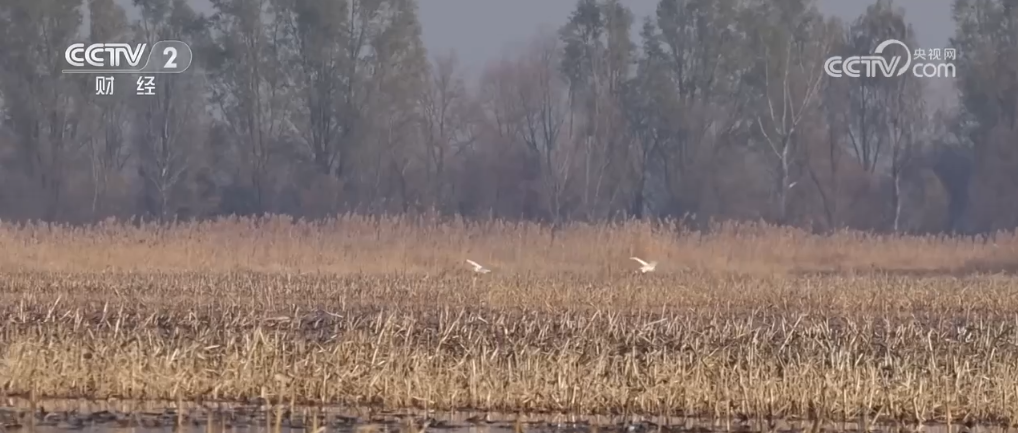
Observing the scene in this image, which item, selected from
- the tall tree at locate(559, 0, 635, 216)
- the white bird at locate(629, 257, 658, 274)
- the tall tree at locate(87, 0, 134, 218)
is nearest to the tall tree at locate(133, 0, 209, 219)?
the tall tree at locate(87, 0, 134, 218)

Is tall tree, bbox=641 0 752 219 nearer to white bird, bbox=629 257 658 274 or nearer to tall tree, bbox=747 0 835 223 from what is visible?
tall tree, bbox=747 0 835 223

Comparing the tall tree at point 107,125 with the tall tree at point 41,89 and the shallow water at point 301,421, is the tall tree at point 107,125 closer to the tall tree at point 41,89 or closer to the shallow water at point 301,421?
the tall tree at point 41,89

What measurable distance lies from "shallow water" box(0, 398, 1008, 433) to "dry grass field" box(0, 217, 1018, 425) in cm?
21

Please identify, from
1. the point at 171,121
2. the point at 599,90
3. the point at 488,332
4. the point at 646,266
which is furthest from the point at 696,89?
the point at 488,332

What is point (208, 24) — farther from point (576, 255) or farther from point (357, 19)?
point (576, 255)

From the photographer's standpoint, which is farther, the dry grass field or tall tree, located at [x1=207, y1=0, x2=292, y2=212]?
tall tree, located at [x1=207, y1=0, x2=292, y2=212]

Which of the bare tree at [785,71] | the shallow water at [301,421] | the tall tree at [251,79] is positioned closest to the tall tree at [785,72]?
the bare tree at [785,71]

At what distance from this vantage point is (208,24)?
50438 mm

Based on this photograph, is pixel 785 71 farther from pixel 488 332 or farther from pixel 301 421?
pixel 301 421

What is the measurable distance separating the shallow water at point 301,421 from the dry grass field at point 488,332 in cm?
21

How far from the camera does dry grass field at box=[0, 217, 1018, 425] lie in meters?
11.7

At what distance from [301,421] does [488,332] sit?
3839mm

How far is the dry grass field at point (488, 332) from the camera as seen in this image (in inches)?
461

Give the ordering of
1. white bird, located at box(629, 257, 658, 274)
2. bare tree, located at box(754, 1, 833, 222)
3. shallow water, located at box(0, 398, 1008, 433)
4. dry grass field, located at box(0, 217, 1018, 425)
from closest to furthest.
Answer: shallow water, located at box(0, 398, 1008, 433) → dry grass field, located at box(0, 217, 1018, 425) → white bird, located at box(629, 257, 658, 274) → bare tree, located at box(754, 1, 833, 222)
